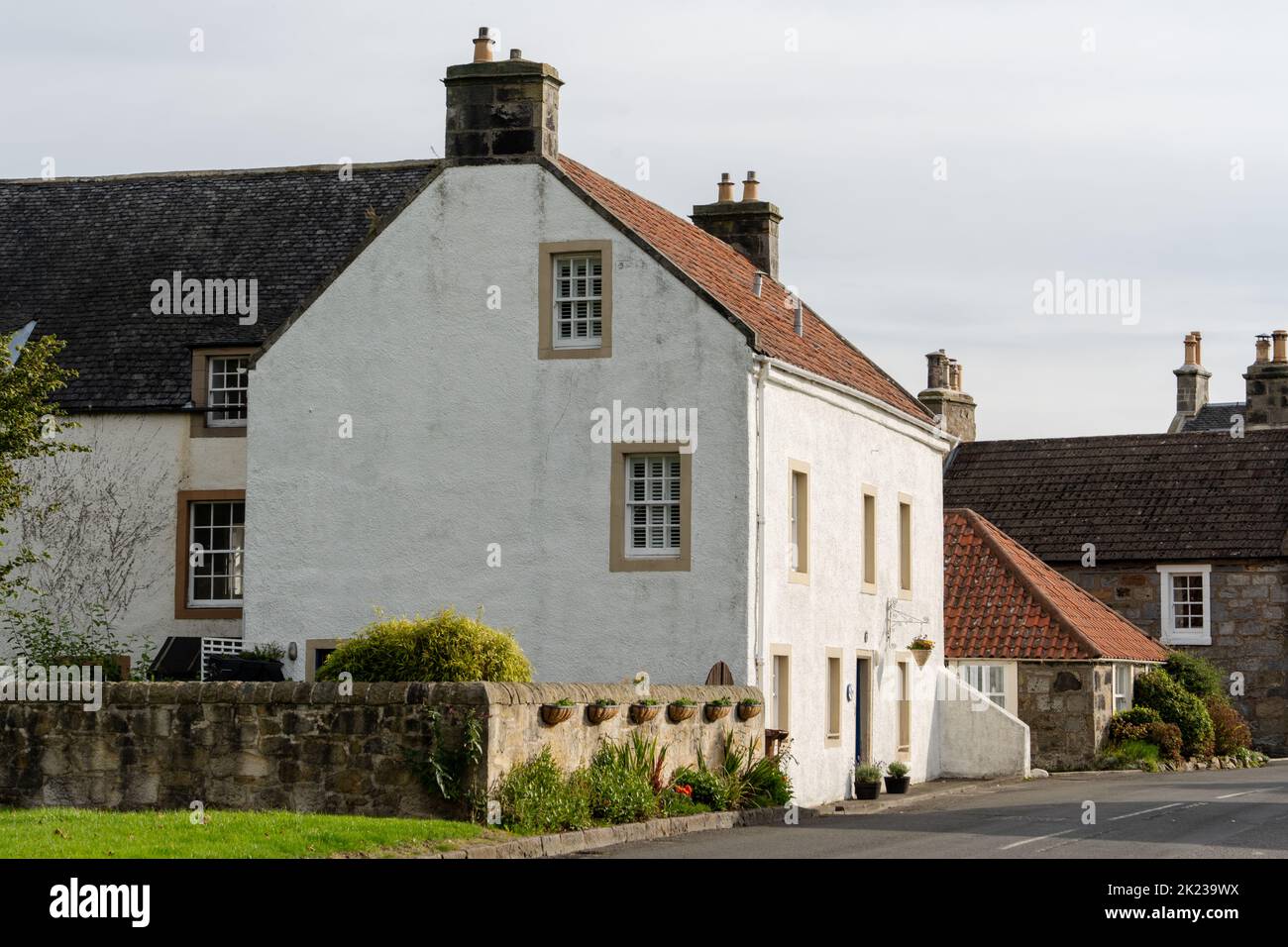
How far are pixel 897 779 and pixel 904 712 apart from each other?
2.50m

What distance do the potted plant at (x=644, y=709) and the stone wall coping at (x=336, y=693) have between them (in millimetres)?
845

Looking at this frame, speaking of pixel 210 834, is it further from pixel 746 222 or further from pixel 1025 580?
pixel 1025 580

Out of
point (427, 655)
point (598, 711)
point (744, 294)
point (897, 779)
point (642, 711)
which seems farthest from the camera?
point (897, 779)

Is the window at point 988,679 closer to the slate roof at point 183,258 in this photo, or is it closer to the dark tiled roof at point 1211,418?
the slate roof at point 183,258

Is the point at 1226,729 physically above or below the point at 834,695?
below

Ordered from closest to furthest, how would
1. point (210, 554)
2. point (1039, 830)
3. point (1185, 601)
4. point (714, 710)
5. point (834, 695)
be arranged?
1. point (1039, 830)
2. point (714, 710)
3. point (834, 695)
4. point (210, 554)
5. point (1185, 601)

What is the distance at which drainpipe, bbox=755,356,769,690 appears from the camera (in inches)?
1060

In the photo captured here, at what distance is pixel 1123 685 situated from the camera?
39.4 meters

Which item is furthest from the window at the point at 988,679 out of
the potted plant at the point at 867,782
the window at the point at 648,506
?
the window at the point at 648,506

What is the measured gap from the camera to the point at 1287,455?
47969 mm

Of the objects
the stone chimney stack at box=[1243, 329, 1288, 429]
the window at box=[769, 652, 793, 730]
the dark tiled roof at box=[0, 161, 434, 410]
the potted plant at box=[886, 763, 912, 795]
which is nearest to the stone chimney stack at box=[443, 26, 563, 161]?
the dark tiled roof at box=[0, 161, 434, 410]

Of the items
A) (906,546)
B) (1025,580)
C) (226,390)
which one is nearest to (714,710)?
(906,546)

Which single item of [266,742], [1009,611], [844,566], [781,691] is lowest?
[266,742]

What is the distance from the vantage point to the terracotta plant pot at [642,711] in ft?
75.0
